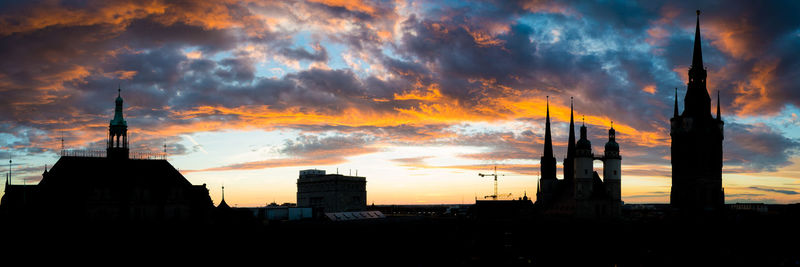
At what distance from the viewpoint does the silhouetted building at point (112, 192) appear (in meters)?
106

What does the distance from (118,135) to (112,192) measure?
488 inches

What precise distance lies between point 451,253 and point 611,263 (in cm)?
3889

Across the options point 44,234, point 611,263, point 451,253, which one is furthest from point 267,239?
point 611,263

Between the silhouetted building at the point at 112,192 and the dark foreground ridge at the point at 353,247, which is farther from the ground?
the silhouetted building at the point at 112,192

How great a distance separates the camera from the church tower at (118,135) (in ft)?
Answer: 381

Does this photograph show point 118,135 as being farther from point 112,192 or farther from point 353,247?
point 353,247

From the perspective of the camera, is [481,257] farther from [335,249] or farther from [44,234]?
[44,234]

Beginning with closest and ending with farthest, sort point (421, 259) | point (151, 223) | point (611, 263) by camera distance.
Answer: point (151, 223)
point (611, 263)
point (421, 259)

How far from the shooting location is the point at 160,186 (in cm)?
11406

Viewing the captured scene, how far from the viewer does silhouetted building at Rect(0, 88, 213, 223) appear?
348 ft

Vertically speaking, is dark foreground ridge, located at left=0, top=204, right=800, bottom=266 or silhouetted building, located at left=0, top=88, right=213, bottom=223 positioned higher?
silhouetted building, located at left=0, top=88, right=213, bottom=223

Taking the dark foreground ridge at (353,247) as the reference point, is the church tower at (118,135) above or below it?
above

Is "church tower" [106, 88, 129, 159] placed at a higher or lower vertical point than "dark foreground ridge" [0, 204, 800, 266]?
higher

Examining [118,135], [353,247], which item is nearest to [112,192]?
[118,135]
